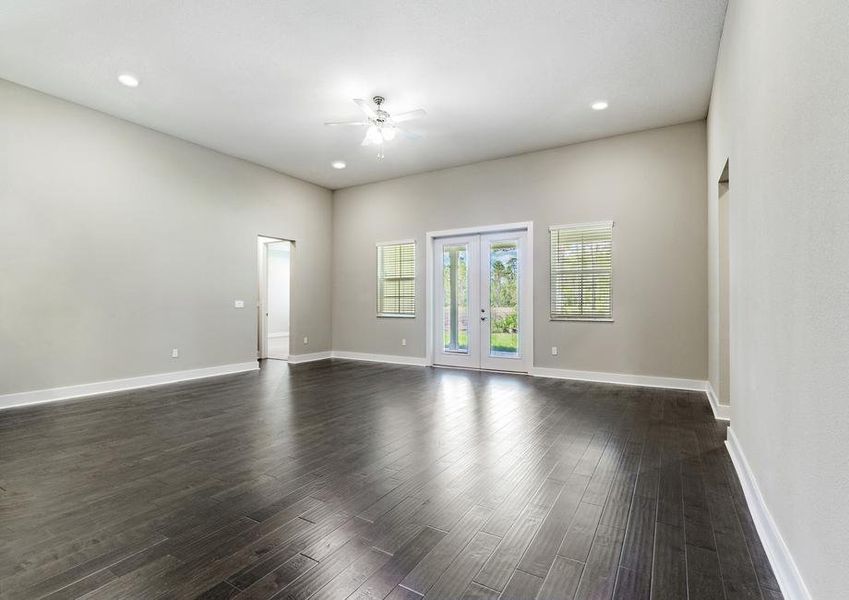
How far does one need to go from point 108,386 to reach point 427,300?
15.7 ft

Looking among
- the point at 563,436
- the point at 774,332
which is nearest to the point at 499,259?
the point at 563,436

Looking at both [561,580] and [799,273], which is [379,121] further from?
[561,580]

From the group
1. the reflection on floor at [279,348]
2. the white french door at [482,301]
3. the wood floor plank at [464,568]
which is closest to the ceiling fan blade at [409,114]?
the white french door at [482,301]

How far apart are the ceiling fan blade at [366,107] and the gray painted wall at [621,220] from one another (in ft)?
8.54

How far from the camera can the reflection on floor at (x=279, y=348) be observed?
28.5 feet

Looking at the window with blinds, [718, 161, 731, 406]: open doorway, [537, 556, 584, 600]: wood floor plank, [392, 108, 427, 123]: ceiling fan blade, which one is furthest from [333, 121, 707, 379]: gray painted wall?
[537, 556, 584, 600]: wood floor plank

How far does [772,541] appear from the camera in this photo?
1.79 meters

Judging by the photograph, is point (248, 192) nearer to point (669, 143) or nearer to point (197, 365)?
point (197, 365)

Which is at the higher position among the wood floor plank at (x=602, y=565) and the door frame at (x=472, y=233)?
the door frame at (x=472, y=233)

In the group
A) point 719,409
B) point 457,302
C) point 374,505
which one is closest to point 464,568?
point 374,505

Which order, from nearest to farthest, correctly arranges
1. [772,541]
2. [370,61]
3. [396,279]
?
1. [772,541]
2. [370,61]
3. [396,279]

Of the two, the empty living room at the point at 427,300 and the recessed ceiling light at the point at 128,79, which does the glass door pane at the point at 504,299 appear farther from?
the recessed ceiling light at the point at 128,79

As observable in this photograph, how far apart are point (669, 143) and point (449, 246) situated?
3.60m

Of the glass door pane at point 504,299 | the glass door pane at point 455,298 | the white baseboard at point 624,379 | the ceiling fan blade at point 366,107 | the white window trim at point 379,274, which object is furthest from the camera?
the white window trim at point 379,274
